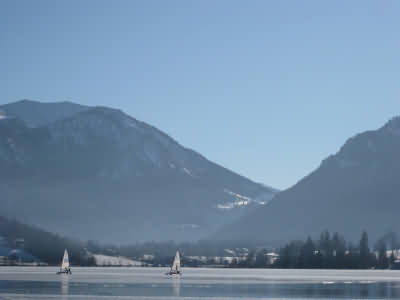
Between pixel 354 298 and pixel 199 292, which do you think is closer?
pixel 354 298

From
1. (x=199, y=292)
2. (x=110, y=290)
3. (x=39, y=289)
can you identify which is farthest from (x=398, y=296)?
(x=39, y=289)

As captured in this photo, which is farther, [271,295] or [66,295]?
[271,295]

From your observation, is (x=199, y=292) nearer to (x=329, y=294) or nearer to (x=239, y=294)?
(x=239, y=294)

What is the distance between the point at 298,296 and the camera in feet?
610

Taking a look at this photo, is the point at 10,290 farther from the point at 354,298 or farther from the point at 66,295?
the point at 354,298

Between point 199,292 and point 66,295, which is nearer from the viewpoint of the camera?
point 66,295

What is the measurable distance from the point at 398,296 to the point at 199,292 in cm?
3838

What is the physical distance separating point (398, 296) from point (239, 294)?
30.0 metres

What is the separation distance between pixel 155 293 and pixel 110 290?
10605mm

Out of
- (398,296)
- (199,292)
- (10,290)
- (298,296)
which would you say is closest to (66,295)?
(10,290)

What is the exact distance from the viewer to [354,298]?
595ft

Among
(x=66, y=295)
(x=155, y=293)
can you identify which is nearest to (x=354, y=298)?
(x=155, y=293)

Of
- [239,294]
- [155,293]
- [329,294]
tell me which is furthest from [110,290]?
[329,294]

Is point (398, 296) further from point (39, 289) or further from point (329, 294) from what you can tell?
point (39, 289)
